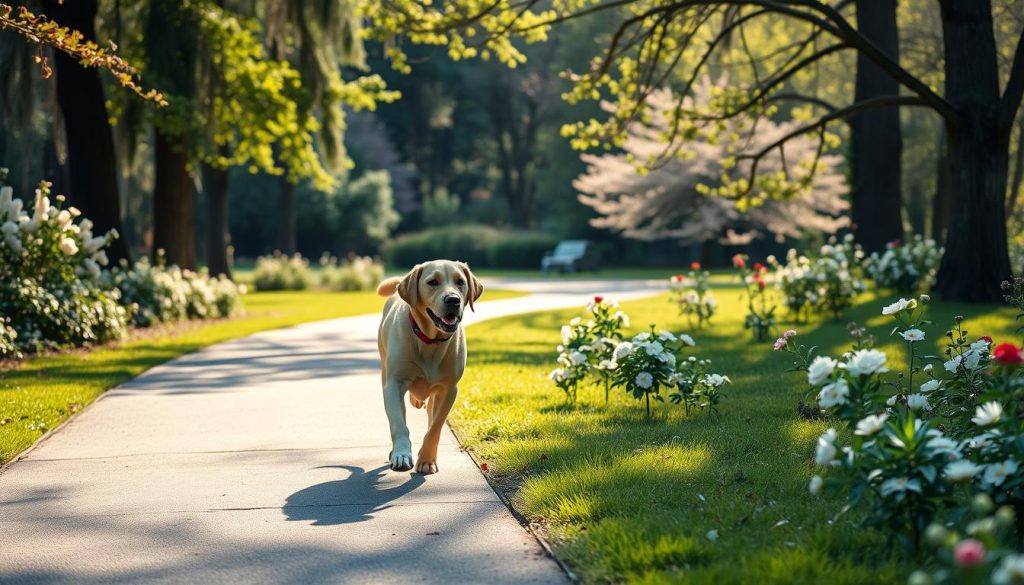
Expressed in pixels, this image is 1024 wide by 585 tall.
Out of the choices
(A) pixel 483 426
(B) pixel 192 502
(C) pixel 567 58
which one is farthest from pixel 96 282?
(C) pixel 567 58

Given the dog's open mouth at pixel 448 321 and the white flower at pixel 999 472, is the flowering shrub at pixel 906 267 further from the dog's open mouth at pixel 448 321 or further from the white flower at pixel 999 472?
the white flower at pixel 999 472

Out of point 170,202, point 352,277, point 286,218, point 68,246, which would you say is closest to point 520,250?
point 286,218

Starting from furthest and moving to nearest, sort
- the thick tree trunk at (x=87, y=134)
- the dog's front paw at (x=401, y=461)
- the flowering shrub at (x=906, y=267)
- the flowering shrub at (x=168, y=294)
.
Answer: the flowering shrub at (x=906, y=267) < the flowering shrub at (x=168, y=294) < the thick tree trunk at (x=87, y=134) < the dog's front paw at (x=401, y=461)

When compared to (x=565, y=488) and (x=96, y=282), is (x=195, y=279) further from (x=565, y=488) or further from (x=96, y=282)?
(x=565, y=488)

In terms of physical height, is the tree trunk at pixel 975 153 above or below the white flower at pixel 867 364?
above

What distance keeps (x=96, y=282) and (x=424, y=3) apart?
5.86 meters

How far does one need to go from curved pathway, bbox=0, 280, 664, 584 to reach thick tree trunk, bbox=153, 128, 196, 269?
11.2 meters

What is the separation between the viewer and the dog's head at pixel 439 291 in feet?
20.2

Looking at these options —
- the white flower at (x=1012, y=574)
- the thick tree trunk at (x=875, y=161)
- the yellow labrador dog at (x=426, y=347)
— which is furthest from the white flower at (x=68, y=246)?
the thick tree trunk at (x=875, y=161)

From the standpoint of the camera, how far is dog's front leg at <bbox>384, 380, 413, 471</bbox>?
6.12 metres

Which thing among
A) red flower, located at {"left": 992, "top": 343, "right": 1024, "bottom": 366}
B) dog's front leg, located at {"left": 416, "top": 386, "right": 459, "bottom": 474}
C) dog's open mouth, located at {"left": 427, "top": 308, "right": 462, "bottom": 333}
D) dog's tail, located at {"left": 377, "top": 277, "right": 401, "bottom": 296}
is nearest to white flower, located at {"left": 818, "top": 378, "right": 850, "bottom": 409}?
red flower, located at {"left": 992, "top": 343, "right": 1024, "bottom": 366}

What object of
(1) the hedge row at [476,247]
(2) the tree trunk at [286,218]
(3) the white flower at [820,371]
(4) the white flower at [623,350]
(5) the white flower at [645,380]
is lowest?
(5) the white flower at [645,380]

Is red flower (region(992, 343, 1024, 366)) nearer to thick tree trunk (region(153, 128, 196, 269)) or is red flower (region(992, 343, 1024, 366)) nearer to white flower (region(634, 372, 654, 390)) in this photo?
white flower (region(634, 372, 654, 390))

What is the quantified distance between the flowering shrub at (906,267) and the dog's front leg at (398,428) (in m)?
14.0
